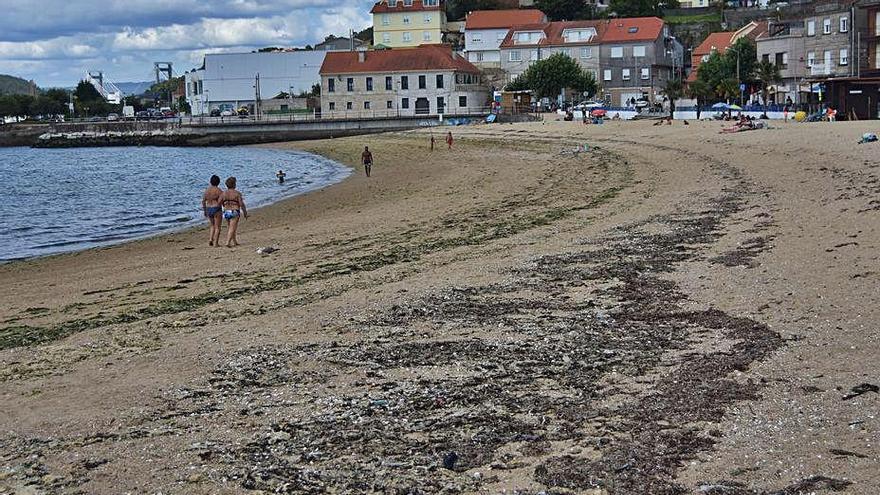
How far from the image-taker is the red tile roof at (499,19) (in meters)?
111

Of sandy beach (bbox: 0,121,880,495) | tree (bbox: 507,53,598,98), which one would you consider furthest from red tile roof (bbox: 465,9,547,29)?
sandy beach (bbox: 0,121,880,495)

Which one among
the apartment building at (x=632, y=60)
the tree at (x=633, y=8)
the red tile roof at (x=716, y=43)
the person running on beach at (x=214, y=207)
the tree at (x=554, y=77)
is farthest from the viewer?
the tree at (x=633, y=8)

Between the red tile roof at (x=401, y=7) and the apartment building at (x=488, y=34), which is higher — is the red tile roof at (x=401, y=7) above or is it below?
above

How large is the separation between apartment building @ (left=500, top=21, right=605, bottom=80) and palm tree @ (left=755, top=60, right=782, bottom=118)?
30653mm

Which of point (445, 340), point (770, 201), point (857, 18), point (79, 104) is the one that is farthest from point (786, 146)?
point (79, 104)

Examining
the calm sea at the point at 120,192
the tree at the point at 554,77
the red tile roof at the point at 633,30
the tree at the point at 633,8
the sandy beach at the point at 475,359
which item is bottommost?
the sandy beach at the point at 475,359

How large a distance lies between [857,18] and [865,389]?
60944mm

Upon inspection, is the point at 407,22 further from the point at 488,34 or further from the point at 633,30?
the point at 633,30

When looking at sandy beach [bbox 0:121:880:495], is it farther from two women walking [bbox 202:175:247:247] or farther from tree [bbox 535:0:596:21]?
tree [bbox 535:0:596:21]

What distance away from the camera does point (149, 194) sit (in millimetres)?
41031

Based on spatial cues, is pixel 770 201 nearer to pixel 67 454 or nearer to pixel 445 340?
pixel 445 340

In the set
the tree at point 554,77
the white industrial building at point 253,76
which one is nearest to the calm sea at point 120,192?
the tree at point 554,77

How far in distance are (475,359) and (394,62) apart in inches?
3628

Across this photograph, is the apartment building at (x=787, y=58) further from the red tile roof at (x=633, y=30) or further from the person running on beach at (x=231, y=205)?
the person running on beach at (x=231, y=205)
